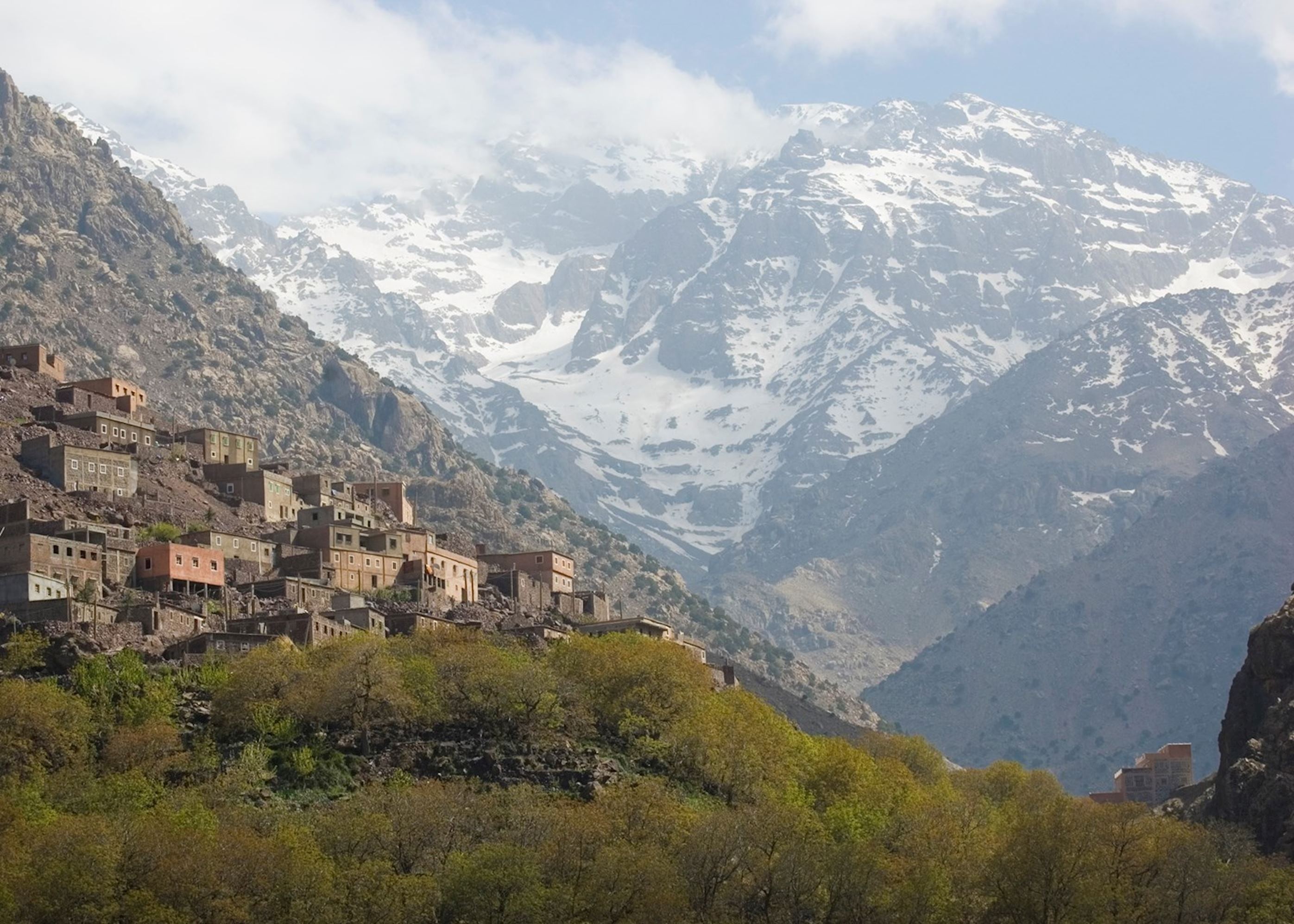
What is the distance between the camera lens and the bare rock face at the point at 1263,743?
129 meters

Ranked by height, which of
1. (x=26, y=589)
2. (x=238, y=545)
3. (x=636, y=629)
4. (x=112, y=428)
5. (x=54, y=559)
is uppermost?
(x=112, y=428)

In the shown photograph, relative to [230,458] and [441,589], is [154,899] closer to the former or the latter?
[441,589]

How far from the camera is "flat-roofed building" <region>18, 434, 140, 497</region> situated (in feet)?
520

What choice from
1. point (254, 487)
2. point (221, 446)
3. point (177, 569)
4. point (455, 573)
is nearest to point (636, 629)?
point (455, 573)

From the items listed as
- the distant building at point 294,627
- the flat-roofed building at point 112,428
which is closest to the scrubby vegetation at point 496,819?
the distant building at point 294,627

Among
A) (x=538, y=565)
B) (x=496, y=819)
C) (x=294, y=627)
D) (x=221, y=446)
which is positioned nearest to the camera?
(x=496, y=819)

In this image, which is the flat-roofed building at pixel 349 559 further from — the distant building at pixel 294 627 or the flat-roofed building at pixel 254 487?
the distant building at pixel 294 627

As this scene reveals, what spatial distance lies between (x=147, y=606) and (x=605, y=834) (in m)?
37.0

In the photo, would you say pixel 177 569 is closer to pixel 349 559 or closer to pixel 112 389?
pixel 349 559

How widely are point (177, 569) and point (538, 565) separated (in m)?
40.9

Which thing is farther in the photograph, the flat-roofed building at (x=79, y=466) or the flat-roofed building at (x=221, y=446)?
the flat-roofed building at (x=221, y=446)

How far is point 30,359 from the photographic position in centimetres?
18575

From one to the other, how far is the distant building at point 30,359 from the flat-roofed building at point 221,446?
12150mm

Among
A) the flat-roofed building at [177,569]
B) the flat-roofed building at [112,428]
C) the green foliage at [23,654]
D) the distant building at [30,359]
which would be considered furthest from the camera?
the distant building at [30,359]
